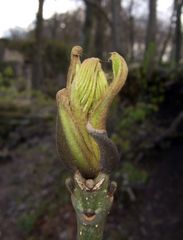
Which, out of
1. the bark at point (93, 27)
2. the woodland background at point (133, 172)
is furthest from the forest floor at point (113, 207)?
the bark at point (93, 27)

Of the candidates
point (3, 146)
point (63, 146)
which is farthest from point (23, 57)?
point (63, 146)

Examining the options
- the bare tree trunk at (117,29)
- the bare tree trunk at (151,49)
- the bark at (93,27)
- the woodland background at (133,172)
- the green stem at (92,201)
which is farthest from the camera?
the bark at (93,27)

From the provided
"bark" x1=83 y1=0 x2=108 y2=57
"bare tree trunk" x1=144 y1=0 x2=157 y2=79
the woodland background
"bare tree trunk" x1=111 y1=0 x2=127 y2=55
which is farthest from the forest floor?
"bark" x1=83 y1=0 x2=108 y2=57

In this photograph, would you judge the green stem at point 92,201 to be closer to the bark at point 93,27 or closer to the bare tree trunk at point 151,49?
the bare tree trunk at point 151,49

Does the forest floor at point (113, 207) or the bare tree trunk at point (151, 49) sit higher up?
the bare tree trunk at point (151, 49)

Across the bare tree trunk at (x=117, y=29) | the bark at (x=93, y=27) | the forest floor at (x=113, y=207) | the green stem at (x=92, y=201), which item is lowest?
the forest floor at (x=113, y=207)

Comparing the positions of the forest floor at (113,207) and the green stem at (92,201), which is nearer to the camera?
the green stem at (92,201)

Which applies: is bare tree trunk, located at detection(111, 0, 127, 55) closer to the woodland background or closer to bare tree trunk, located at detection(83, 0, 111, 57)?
the woodland background
